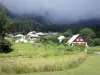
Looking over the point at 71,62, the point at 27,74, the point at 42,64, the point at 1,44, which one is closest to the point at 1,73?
the point at 27,74

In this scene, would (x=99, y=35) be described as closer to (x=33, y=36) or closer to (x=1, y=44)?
(x=33, y=36)

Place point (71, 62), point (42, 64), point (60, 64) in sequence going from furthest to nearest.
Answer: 1. point (71, 62)
2. point (60, 64)
3. point (42, 64)

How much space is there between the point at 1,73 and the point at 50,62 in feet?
15.5

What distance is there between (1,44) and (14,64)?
29264 mm

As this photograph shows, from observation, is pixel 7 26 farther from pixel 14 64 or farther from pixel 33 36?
pixel 33 36

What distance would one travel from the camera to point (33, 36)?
16175cm

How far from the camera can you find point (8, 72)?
66.0ft

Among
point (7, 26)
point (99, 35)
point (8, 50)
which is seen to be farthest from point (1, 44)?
point (99, 35)

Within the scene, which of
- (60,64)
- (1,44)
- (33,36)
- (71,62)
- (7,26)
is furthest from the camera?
(33,36)

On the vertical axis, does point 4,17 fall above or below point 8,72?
above

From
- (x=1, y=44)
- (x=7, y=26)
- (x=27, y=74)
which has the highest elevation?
(x=7, y=26)

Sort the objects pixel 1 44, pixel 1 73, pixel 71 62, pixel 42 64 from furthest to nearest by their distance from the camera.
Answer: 1. pixel 1 44
2. pixel 71 62
3. pixel 42 64
4. pixel 1 73

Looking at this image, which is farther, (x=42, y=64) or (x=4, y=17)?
(x=4, y=17)

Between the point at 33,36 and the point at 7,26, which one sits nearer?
the point at 7,26
